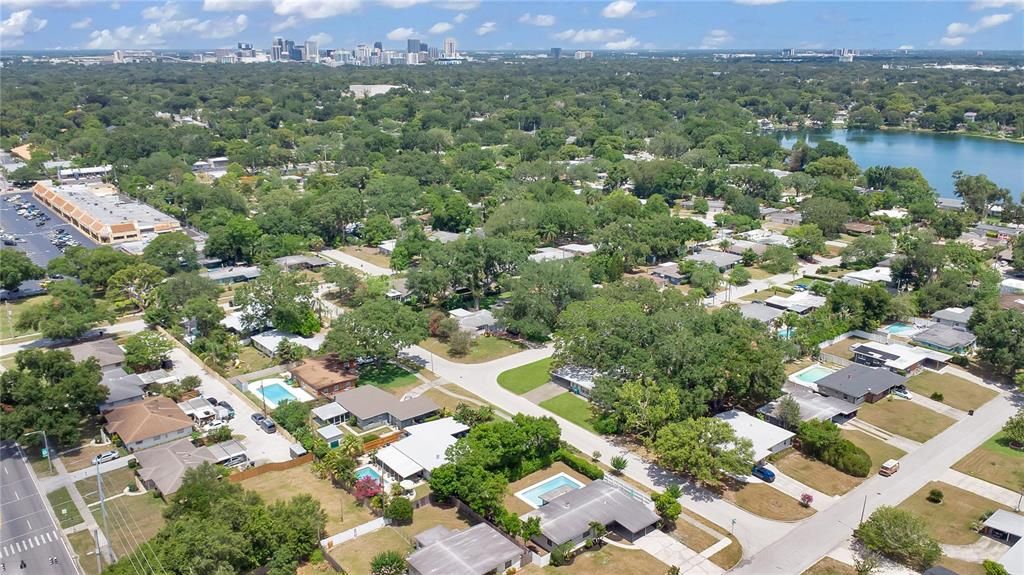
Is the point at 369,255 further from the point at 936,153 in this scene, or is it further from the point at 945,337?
the point at 936,153

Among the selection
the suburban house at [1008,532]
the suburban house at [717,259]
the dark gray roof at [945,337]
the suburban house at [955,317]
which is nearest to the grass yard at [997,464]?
the suburban house at [1008,532]

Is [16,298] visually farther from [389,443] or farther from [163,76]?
[163,76]

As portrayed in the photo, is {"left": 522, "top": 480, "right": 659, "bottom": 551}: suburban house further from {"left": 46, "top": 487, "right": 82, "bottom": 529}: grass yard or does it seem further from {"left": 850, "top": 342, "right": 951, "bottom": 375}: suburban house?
{"left": 850, "top": 342, "right": 951, "bottom": 375}: suburban house

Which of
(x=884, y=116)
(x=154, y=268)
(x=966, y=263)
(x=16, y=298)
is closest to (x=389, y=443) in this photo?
(x=154, y=268)

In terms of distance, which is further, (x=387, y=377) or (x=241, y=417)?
(x=387, y=377)

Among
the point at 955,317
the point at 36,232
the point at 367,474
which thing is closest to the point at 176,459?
the point at 367,474

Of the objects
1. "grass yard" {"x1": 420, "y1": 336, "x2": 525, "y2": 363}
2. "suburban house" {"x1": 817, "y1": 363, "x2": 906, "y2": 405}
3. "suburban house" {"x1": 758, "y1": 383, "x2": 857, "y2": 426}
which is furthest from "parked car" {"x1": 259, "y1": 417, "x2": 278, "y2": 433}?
"suburban house" {"x1": 817, "y1": 363, "x2": 906, "y2": 405}
